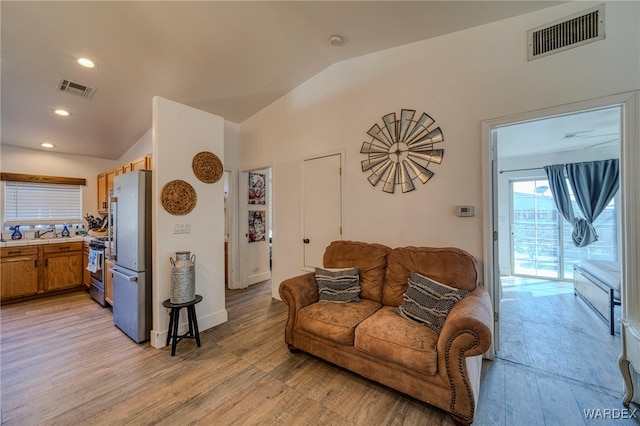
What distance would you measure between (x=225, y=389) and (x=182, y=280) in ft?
3.45

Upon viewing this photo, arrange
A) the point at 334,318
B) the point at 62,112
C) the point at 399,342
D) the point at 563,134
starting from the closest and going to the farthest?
the point at 399,342 → the point at 334,318 → the point at 62,112 → the point at 563,134

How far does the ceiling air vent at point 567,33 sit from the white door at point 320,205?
2.04 meters

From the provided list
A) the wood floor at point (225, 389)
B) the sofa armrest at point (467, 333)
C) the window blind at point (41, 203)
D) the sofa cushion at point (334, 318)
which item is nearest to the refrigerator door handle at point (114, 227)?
the wood floor at point (225, 389)

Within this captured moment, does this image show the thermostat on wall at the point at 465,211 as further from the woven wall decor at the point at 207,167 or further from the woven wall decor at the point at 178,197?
the woven wall decor at the point at 178,197

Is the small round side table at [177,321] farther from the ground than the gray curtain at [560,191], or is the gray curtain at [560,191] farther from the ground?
the gray curtain at [560,191]

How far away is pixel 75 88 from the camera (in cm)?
281

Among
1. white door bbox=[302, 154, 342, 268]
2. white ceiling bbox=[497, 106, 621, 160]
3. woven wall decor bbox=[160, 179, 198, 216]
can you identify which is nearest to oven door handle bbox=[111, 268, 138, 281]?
woven wall decor bbox=[160, 179, 198, 216]

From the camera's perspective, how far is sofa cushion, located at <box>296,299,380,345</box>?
2.02 metres

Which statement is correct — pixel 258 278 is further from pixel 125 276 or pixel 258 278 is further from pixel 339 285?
pixel 339 285

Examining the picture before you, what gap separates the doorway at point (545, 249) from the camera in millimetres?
2295

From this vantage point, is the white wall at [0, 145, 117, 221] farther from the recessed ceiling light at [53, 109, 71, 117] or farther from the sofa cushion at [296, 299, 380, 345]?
the sofa cushion at [296, 299, 380, 345]

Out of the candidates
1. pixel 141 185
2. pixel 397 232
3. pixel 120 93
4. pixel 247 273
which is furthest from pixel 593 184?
pixel 120 93

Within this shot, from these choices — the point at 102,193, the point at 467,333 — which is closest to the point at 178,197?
the point at 467,333

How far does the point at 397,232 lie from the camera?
279cm
